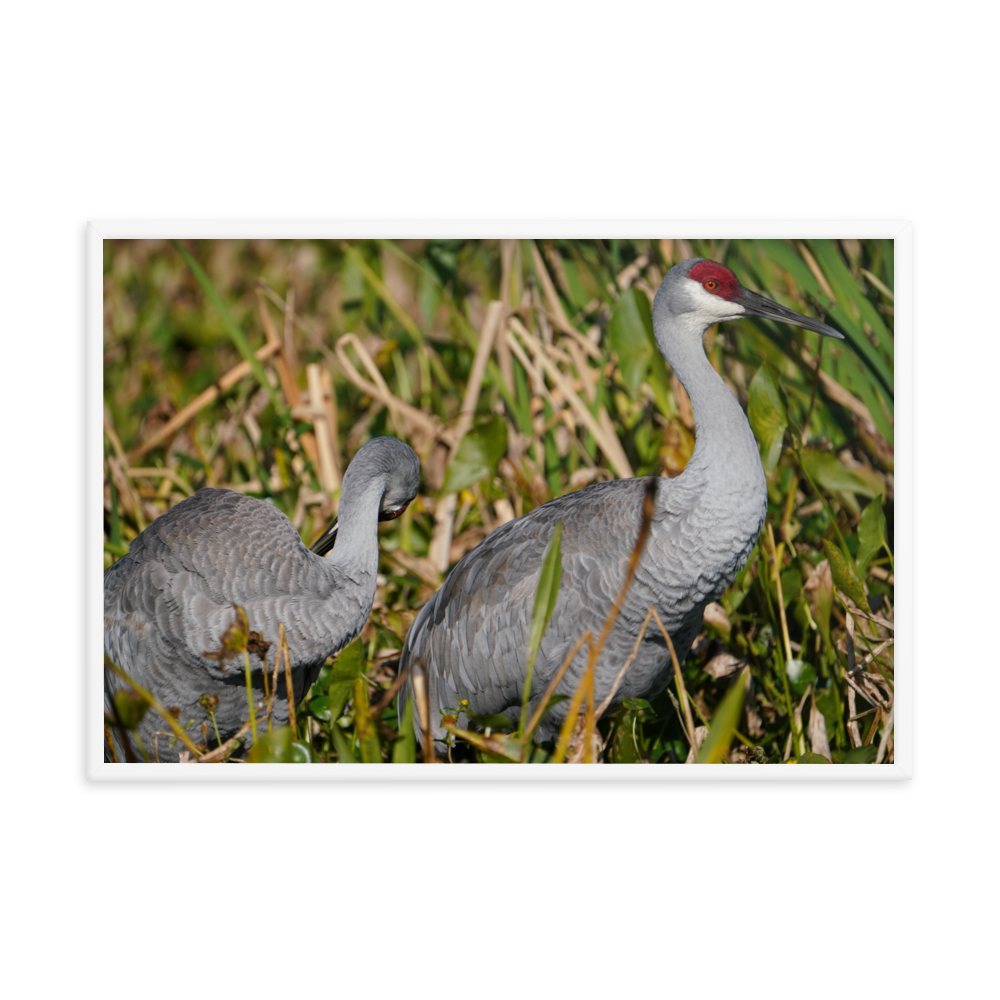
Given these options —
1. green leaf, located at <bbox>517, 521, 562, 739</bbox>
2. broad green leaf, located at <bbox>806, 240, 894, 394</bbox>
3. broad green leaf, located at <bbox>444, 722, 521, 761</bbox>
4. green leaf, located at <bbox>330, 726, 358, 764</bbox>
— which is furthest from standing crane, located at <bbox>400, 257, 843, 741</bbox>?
broad green leaf, located at <bbox>806, 240, 894, 394</bbox>

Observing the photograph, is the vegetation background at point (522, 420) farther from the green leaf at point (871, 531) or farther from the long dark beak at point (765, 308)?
the long dark beak at point (765, 308)

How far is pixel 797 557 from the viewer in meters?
3.75

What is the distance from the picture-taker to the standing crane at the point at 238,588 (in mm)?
3203

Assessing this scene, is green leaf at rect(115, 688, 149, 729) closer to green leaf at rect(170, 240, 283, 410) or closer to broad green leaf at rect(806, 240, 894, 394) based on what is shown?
green leaf at rect(170, 240, 283, 410)

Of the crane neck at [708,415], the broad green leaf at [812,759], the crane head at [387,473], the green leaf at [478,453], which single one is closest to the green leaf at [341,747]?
the crane head at [387,473]

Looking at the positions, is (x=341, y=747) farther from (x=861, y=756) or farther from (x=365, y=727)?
(x=861, y=756)

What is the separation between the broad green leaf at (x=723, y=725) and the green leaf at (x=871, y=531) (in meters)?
0.83

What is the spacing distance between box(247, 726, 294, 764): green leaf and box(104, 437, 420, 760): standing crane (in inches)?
10.5

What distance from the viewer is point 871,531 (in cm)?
343

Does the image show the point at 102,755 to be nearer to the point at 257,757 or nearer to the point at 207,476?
the point at 257,757

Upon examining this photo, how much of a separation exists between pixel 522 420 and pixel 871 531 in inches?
67.5

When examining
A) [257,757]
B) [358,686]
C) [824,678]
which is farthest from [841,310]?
[257,757]

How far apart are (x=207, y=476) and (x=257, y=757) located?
196 centimetres

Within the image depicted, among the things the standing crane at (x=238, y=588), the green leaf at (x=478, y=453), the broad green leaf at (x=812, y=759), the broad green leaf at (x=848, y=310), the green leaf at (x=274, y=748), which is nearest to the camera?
the green leaf at (x=274, y=748)
